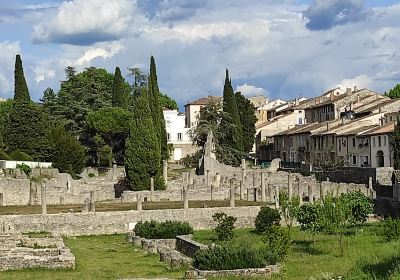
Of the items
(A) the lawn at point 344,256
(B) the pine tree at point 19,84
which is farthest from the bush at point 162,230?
(B) the pine tree at point 19,84

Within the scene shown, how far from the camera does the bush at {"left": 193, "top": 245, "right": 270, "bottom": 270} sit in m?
20.3

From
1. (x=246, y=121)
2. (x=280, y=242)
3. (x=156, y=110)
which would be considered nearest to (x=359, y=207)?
(x=280, y=242)

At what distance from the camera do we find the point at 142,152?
5391 centimetres

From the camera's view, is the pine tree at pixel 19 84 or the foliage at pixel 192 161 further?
the foliage at pixel 192 161

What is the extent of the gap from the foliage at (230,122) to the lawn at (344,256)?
37900 millimetres

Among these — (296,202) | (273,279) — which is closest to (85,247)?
(296,202)

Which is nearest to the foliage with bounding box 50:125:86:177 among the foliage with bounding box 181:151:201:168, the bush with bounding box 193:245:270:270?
the foliage with bounding box 181:151:201:168

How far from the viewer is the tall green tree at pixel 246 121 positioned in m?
85.4

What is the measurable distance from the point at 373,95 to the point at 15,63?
129 ft

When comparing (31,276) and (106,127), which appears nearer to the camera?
Answer: (31,276)

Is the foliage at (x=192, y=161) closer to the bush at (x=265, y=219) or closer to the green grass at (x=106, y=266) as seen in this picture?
the bush at (x=265, y=219)

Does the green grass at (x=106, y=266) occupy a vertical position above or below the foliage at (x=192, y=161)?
below

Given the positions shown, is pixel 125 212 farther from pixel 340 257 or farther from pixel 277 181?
pixel 277 181

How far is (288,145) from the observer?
3438 inches
